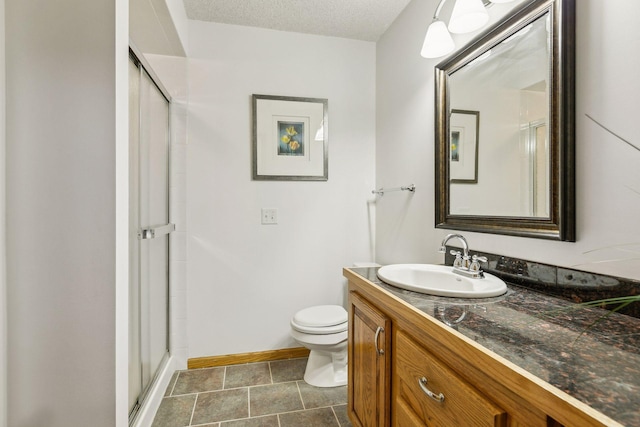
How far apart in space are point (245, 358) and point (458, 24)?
2.38 m

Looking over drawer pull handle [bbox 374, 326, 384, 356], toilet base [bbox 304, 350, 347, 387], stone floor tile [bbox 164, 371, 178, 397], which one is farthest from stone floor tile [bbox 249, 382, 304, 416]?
drawer pull handle [bbox 374, 326, 384, 356]

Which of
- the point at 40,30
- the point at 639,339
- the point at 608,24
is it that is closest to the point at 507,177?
the point at 608,24

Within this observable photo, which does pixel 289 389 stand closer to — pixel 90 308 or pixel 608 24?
pixel 90 308

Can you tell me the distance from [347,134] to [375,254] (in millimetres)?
992

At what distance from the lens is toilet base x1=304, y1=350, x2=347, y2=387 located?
6.44ft

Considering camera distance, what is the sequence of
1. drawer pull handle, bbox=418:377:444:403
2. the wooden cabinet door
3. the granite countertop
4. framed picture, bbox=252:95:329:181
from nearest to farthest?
the granite countertop
drawer pull handle, bbox=418:377:444:403
the wooden cabinet door
framed picture, bbox=252:95:329:181

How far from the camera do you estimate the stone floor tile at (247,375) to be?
199cm

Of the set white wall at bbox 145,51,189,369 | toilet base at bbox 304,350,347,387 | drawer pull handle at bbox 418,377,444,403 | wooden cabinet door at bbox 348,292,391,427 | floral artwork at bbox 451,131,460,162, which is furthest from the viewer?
white wall at bbox 145,51,189,369

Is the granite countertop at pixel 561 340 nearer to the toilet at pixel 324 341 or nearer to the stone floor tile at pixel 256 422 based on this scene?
the toilet at pixel 324 341

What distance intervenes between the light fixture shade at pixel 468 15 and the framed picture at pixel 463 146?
37cm

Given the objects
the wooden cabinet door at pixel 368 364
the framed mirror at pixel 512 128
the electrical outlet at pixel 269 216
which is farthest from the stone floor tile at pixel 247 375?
the framed mirror at pixel 512 128

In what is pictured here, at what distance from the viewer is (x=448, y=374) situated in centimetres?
78

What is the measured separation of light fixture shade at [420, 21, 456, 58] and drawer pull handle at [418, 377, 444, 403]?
54.5 inches

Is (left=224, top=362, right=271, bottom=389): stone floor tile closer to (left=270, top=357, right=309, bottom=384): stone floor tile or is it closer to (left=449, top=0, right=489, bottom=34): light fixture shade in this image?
(left=270, top=357, right=309, bottom=384): stone floor tile
